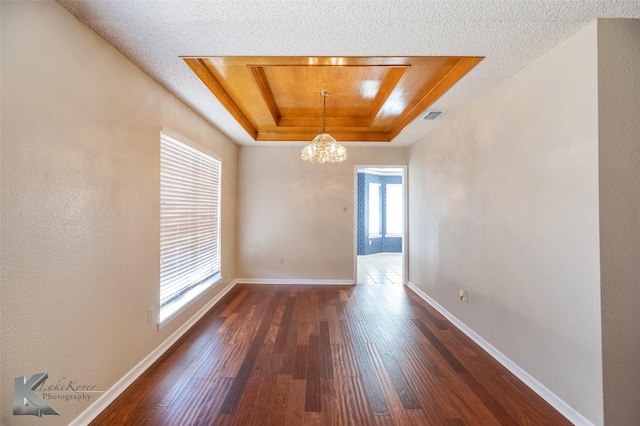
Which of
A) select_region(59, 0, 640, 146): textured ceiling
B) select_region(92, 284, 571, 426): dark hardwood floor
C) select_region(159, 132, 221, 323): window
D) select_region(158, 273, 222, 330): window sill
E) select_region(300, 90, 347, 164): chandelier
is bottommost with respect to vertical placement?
select_region(92, 284, 571, 426): dark hardwood floor

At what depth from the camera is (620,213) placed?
144 cm

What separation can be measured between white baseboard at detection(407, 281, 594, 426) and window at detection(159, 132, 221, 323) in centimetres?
305

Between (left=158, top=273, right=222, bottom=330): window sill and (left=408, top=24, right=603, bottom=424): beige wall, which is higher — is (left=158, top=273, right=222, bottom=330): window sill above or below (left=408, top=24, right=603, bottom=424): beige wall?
below

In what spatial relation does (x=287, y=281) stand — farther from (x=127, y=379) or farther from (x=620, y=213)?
(x=620, y=213)

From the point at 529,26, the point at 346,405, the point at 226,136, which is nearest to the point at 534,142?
the point at 529,26

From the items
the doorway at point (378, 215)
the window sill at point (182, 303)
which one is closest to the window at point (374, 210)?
the doorway at point (378, 215)

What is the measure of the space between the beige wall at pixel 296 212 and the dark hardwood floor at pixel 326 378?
1.43 m

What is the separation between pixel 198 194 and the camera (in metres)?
3.13

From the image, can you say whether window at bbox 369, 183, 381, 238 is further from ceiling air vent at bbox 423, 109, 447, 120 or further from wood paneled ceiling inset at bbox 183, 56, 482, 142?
ceiling air vent at bbox 423, 109, 447, 120

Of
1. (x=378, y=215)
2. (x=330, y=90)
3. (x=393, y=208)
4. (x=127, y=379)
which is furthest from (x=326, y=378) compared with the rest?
(x=393, y=208)

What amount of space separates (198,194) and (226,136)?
123 cm

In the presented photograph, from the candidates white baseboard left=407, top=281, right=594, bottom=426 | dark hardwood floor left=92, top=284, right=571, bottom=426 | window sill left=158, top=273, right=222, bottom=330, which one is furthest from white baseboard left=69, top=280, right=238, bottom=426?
white baseboard left=407, top=281, right=594, bottom=426

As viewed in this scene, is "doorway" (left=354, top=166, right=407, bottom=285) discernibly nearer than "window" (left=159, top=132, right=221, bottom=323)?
No

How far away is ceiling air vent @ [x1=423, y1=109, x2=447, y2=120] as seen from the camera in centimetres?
283
